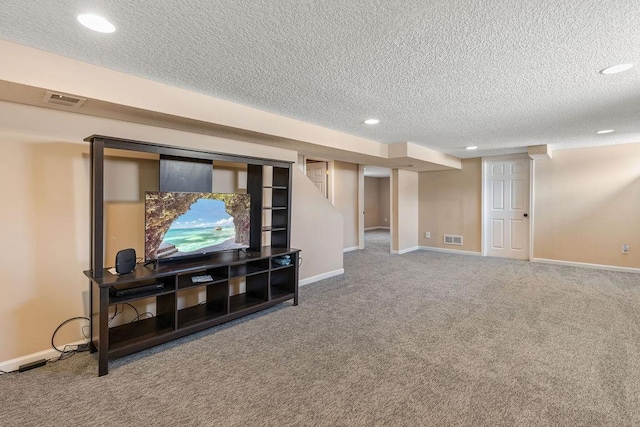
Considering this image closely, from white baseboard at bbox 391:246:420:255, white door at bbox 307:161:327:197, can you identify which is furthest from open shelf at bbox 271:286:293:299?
white baseboard at bbox 391:246:420:255

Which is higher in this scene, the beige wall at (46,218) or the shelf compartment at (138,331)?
the beige wall at (46,218)

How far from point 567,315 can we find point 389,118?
2.89 metres

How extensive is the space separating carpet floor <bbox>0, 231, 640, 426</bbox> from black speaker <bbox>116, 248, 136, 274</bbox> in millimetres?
700

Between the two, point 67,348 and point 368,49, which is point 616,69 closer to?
point 368,49

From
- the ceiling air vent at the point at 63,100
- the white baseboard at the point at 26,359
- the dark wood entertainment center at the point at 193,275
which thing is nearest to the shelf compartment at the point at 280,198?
the dark wood entertainment center at the point at 193,275

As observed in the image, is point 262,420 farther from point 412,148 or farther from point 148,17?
point 412,148

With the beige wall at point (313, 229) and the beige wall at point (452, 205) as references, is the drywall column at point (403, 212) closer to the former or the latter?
the beige wall at point (452, 205)

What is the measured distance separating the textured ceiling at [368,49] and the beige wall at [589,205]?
2.53 m

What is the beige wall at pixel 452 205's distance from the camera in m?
6.79

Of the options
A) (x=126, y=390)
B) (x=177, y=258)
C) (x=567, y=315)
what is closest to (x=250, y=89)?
(x=177, y=258)

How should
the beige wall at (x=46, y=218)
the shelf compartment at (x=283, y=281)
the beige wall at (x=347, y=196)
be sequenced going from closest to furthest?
the beige wall at (x=46, y=218) → the shelf compartment at (x=283, y=281) → the beige wall at (x=347, y=196)

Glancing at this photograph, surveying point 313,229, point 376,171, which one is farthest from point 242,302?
point 376,171

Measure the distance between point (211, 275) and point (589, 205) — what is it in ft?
21.2

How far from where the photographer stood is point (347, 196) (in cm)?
745
